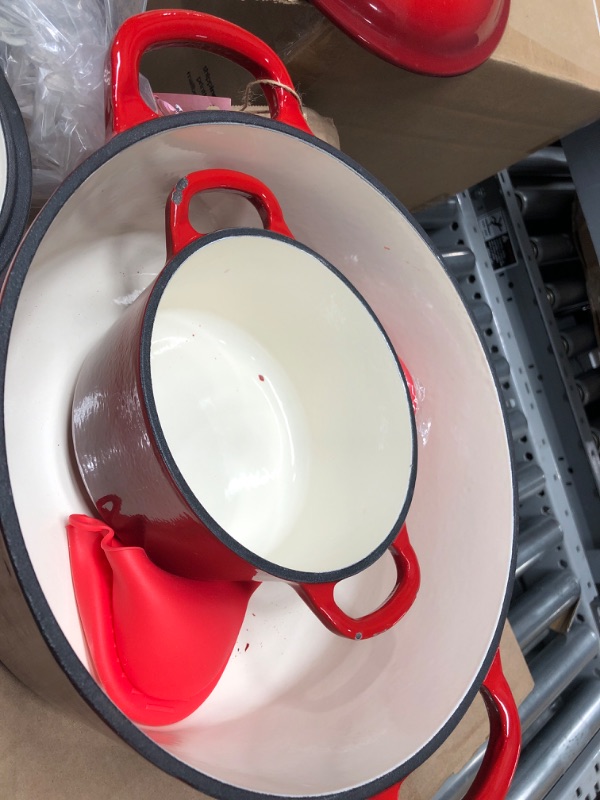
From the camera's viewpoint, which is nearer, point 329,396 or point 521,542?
point 329,396

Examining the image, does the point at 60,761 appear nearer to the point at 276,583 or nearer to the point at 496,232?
the point at 276,583

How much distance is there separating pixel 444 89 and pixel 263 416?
31 centimetres

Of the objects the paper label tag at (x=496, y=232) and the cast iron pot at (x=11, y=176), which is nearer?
the cast iron pot at (x=11, y=176)

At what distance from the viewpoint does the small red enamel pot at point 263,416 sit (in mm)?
359

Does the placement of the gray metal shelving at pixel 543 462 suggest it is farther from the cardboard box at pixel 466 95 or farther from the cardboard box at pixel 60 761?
the cardboard box at pixel 60 761

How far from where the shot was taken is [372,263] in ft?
1.66

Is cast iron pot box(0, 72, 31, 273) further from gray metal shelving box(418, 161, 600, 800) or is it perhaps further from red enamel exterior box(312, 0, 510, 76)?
gray metal shelving box(418, 161, 600, 800)

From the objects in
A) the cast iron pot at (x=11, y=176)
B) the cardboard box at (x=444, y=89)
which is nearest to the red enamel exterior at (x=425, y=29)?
the cardboard box at (x=444, y=89)

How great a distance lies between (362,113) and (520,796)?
→ 75cm

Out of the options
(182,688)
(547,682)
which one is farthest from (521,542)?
(182,688)

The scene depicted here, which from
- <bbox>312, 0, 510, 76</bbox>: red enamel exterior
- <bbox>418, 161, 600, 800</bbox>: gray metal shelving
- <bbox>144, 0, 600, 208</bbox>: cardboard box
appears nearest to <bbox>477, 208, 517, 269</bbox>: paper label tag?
<bbox>418, 161, 600, 800</bbox>: gray metal shelving

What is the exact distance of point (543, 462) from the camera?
96 centimetres

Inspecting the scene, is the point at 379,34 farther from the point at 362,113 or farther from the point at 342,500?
the point at 342,500

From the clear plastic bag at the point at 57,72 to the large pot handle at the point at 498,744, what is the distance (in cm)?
43
